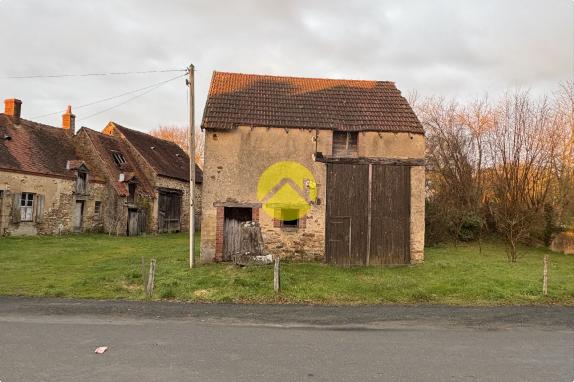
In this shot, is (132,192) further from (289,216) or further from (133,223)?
(289,216)

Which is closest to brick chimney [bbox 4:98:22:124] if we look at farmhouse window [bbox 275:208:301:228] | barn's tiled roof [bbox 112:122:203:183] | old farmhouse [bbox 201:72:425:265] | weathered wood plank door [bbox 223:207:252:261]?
barn's tiled roof [bbox 112:122:203:183]

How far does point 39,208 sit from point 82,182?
11.1ft

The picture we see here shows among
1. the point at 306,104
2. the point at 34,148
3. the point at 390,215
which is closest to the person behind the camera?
the point at 390,215

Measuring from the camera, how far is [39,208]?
2364 cm

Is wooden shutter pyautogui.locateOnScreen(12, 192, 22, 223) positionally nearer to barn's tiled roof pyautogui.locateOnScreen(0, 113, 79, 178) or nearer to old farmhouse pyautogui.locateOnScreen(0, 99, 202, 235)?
old farmhouse pyautogui.locateOnScreen(0, 99, 202, 235)

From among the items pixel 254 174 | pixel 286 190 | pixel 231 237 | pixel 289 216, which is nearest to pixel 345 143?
pixel 286 190

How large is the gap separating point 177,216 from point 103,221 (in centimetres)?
575

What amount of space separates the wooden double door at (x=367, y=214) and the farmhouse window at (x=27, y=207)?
56.8ft

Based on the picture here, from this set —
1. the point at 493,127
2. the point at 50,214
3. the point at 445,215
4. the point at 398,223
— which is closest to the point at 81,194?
the point at 50,214

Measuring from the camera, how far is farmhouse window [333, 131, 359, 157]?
53.4 feet

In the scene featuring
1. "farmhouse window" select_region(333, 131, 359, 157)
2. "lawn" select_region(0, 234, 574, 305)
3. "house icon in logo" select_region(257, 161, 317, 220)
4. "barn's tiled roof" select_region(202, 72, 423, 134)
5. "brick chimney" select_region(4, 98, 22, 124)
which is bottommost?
"lawn" select_region(0, 234, 574, 305)

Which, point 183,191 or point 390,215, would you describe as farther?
point 183,191

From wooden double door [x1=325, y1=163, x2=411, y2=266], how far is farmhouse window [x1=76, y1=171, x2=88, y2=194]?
17.6 meters

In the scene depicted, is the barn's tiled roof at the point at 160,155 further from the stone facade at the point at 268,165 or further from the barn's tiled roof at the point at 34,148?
the stone facade at the point at 268,165
